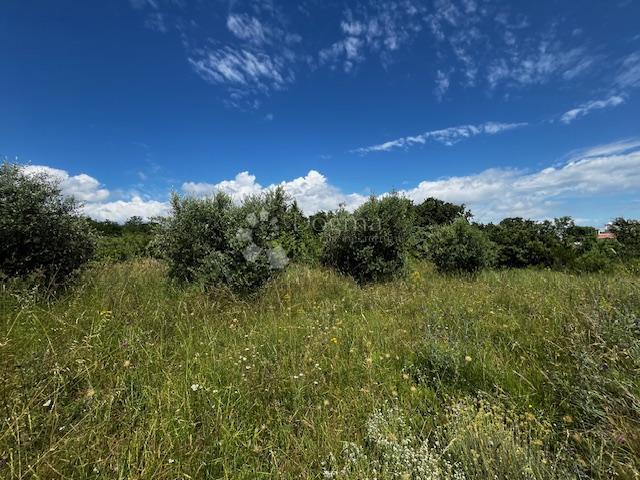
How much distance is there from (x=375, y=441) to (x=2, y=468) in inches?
81.6

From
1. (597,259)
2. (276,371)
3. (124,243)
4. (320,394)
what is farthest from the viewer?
(124,243)

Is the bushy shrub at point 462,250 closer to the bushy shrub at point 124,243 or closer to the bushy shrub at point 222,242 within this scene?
the bushy shrub at point 222,242

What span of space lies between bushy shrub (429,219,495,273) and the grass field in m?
5.23

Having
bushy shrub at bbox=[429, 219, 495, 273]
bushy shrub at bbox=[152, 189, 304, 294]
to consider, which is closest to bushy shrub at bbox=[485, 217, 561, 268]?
bushy shrub at bbox=[429, 219, 495, 273]

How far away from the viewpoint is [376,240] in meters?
8.20

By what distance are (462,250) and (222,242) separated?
22.0ft

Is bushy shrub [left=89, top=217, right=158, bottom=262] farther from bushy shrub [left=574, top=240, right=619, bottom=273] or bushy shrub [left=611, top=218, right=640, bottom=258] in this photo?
bushy shrub [left=611, top=218, right=640, bottom=258]

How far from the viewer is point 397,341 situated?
357 centimetres

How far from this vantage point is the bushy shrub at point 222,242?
18.8ft

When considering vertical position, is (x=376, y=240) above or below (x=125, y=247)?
above

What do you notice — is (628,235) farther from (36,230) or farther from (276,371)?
(36,230)

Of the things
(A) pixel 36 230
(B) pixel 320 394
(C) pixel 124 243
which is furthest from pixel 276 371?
(C) pixel 124 243

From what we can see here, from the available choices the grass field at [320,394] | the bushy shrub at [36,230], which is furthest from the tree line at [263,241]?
the grass field at [320,394]

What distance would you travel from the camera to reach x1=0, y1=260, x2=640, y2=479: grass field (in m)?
1.89
